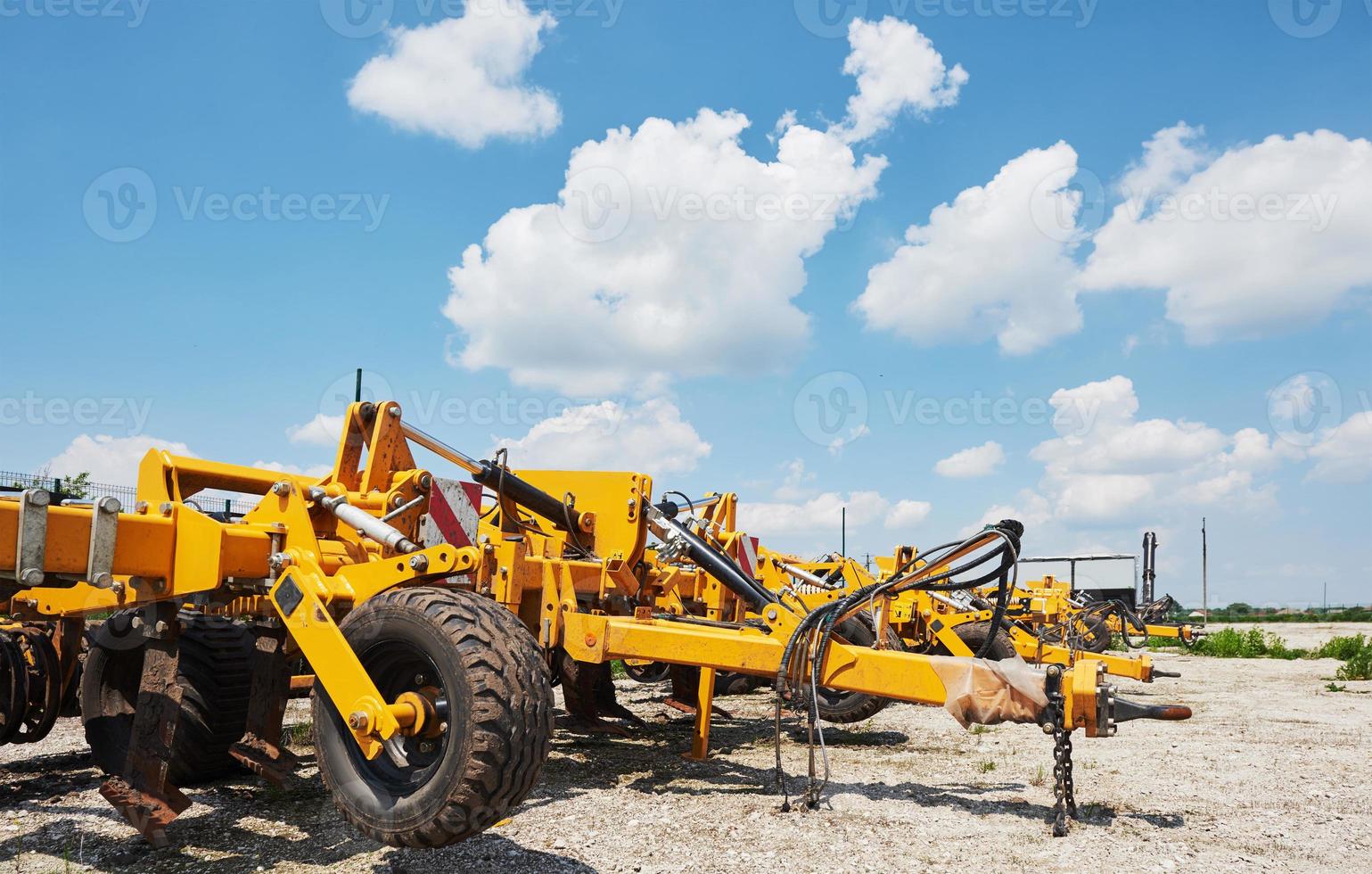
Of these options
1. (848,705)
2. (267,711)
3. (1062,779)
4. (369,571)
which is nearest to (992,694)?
(1062,779)

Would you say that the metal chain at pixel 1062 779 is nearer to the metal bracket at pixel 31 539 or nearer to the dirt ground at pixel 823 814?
the dirt ground at pixel 823 814

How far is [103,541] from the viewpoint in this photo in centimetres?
440

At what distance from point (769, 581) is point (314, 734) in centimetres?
644

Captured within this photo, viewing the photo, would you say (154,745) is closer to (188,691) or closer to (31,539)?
(188,691)

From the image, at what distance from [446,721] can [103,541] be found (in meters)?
1.85

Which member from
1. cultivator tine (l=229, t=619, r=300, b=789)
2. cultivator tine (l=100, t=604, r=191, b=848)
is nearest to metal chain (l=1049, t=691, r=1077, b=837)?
cultivator tine (l=229, t=619, r=300, b=789)

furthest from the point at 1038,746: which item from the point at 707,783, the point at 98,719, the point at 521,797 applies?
the point at 98,719

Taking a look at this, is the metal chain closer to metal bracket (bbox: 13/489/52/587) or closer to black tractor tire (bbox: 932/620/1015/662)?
metal bracket (bbox: 13/489/52/587)

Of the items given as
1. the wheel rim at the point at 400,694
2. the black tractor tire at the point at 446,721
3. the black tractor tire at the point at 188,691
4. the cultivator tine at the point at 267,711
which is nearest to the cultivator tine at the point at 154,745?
the black tractor tire at the point at 188,691

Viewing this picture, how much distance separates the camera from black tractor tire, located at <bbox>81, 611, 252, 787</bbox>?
18.1 feet

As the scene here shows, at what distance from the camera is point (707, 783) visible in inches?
250

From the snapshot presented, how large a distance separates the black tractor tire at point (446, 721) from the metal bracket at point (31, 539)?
1.30 m

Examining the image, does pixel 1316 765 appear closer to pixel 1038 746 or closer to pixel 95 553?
pixel 1038 746

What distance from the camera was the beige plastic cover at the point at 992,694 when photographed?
478cm
